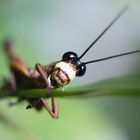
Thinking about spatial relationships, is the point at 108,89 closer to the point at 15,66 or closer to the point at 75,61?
the point at 75,61

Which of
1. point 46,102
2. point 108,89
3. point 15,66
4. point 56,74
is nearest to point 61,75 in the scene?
point 56,74

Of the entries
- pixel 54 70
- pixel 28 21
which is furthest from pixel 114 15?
pixel 54 70

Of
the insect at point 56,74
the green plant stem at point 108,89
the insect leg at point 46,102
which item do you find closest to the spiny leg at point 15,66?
the insect at point 56,74

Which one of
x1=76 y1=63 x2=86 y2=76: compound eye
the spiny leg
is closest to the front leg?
x1=76 y1=63 x2=86 y2=76: compound eye

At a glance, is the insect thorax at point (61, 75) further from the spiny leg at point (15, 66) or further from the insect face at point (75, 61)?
the spiny leg at point (15, 66)

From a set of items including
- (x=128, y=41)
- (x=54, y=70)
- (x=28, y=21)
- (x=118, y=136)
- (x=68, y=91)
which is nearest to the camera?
(x=68, y=91)

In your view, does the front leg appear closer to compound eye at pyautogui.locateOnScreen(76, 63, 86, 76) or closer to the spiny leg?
compound eye at pyautogui.locateOnScreen(76, 63, 86, 76)

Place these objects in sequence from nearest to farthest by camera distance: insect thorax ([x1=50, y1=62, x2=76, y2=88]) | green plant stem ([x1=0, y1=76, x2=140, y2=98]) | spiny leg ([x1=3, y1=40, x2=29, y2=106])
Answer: green plant stem ([x1=0, y1=76, x2=140, y2=98]) → insect thorax ([x1=50, y1=62, x2=76, y2=88]) → spiny leg ([x1=3, y1=40, x2=29, y2=106])

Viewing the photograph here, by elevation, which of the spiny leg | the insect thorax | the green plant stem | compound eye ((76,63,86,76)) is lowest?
the spiny leg

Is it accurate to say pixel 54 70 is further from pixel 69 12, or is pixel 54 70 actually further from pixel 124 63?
pixel 69 12
